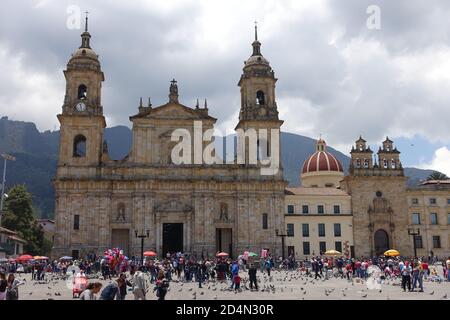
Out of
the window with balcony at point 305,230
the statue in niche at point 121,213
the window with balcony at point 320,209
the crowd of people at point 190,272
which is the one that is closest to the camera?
the crowd of people at point 190,272

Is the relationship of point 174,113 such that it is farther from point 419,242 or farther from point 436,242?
point 436,242

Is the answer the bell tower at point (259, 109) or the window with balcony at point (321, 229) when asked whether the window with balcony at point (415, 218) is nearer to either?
the window with balcony at point (321, 229)


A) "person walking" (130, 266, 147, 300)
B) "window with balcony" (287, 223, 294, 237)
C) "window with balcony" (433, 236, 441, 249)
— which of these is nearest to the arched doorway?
"window with balcony" (433, 236, 441, 249)

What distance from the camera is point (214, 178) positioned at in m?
55.5

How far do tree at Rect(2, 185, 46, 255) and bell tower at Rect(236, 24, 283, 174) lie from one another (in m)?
31.9

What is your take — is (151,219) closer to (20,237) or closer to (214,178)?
(214,178)

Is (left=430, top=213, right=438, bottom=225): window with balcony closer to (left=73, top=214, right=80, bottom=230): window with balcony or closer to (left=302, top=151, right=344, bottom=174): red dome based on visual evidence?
(left=302, top=151, right=344, bottom=174): red dome

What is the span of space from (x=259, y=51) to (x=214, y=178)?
57.2ft

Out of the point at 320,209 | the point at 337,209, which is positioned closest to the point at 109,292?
the point at 320,209

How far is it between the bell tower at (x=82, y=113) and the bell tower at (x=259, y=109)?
16003 millimetres

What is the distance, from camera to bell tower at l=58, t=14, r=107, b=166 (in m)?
54.8

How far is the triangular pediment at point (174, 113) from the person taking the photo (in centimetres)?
5597

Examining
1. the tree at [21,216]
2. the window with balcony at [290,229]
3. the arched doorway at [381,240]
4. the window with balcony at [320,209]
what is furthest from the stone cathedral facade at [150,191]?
the tree at [21,216]
